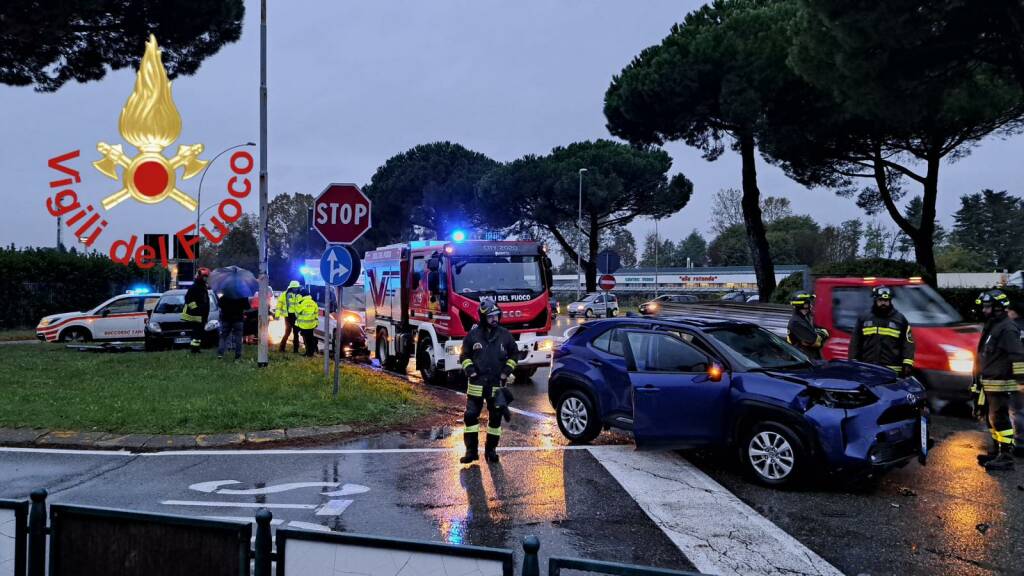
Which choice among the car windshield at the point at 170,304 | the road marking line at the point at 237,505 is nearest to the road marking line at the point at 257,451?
the road marking line at the point at 237,505

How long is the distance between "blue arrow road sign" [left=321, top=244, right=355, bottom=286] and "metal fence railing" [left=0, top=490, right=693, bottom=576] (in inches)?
274

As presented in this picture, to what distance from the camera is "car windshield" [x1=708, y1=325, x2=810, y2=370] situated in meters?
6.55

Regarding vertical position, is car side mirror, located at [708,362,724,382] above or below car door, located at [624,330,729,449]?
above

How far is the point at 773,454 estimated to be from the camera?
19.6 ft

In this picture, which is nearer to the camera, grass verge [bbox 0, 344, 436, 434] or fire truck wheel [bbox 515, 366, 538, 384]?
grass verge [bbox 0, 344, 436, 434]

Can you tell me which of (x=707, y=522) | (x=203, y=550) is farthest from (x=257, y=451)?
(x=203, y=550)

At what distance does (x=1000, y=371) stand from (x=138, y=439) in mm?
8684

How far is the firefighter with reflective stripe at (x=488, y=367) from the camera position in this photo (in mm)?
7164

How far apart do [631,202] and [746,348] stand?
39729 millimetres

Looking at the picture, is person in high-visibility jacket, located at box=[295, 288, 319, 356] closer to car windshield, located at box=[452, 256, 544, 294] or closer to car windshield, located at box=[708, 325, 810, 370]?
car windshield, located at box=[452, 256, 544, 294]

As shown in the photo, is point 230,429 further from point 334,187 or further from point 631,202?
point 631,202

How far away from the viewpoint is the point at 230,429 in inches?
313

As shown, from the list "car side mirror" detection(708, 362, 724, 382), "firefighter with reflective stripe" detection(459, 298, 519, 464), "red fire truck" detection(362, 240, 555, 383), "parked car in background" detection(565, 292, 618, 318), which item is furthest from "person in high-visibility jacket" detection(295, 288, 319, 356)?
"parked car in background" detection(565, 292, 618, 318)

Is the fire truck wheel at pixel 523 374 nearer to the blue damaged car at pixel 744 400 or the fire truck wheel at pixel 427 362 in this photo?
the fire truck wheel at pixel 427 362
